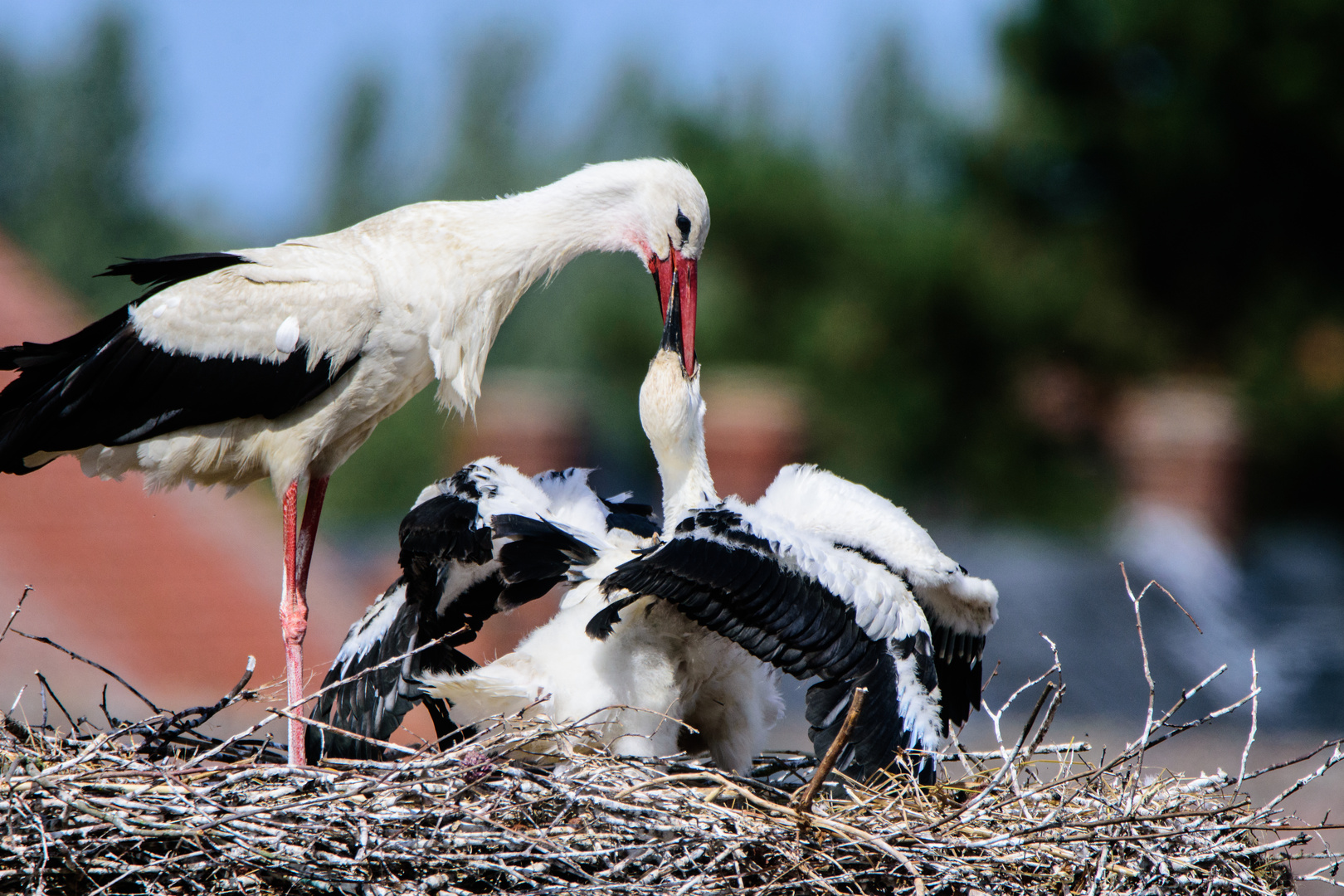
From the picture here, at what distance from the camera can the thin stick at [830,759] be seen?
2.69 metres

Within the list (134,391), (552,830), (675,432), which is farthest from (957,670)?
(134,391)

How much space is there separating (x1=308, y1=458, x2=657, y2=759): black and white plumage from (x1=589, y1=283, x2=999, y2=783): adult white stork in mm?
186

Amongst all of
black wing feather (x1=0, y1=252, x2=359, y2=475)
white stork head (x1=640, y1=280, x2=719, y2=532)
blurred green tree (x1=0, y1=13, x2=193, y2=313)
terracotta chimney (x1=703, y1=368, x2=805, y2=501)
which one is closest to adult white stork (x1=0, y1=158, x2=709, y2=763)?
black wing feather (x1=0, y1=252, x2=359, y2=475)

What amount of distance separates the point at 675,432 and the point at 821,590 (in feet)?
2.05

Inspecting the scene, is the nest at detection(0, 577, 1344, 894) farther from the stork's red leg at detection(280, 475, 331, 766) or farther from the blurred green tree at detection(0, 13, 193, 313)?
the blurred green tree at detection(0, 13, 193, 313)

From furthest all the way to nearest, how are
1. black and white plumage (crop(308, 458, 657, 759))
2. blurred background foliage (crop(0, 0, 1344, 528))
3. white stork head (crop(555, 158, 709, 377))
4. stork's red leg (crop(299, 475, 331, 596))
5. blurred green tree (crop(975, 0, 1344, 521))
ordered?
blurred background foliage (crop(0, 0, 1344, 528))
blurred green tree (crop(975, 0, 1344, 521))
stork's red leg (crop(299, 475, 331, 596))
white stork head (crop(555, 158, 709, 377))
black and white plumage (crop(308, 458, 657, 759))

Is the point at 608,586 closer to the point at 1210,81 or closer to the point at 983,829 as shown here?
the point at 983,829

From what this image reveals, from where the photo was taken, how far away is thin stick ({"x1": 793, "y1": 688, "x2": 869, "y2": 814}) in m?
2.69

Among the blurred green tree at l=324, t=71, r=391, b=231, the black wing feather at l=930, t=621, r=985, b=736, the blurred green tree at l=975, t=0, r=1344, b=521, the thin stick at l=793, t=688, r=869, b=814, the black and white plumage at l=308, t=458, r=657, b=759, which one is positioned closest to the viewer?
the thin stick at l=793, t=688, r=869, b=814

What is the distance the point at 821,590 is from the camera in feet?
9.90

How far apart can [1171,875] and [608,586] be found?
Result: 131cm

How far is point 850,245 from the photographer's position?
14695mm

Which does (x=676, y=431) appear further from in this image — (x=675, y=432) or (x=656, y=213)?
(x=656, y=213)

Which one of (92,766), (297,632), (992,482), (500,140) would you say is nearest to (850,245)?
(992,482)
